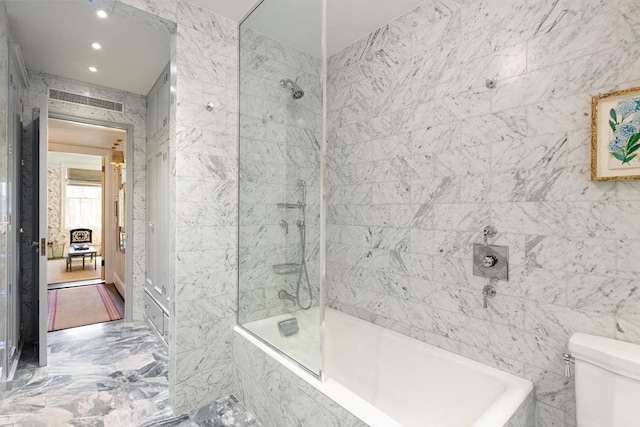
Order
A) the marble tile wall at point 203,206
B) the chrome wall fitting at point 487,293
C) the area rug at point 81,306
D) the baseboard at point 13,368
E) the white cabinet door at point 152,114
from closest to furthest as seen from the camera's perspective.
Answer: the chrome wall fitting at point 487,293, the marble tile wall at point 203,206, the baseboard at point 13,368, the white cabinet door at point 152,114, the area rug at point 81,306

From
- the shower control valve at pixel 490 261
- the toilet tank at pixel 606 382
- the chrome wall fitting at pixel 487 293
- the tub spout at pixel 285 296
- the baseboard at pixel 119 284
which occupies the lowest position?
the baseboard at pixel 119 284

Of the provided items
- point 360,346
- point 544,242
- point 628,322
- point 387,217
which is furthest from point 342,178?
point 628,322

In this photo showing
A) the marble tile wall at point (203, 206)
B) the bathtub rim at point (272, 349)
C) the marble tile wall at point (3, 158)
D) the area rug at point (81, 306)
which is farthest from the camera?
the area rug at point (81, 306)

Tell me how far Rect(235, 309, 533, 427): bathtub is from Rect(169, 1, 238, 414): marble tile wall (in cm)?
30

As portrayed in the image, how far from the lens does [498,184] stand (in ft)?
5.64

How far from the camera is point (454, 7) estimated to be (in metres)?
1.91

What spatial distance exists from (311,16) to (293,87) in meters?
0.39

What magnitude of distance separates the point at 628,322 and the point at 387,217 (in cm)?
134

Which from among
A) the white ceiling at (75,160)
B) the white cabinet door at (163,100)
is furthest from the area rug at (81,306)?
the white ceiling at (75,160)

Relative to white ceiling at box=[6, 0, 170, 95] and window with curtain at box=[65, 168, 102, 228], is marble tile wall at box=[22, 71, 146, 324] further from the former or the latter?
window with curtain at box=[65, 168, 102, 228]

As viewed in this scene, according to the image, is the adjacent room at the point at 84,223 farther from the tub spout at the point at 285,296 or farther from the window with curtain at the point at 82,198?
the tub spout at the point at 285,296

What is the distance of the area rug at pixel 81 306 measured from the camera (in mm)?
3750

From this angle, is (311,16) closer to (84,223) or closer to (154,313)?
(154,313)

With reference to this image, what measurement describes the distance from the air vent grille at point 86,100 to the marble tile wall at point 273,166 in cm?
216
